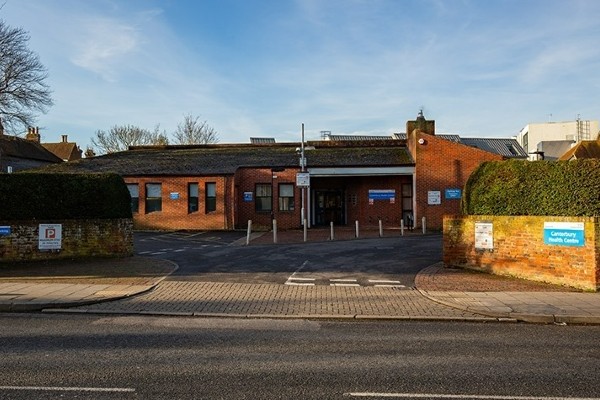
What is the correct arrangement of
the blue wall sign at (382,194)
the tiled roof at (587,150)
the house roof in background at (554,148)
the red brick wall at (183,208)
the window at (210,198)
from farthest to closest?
the house roof in background at (554,148), the tiled roof at (587,150), the blue wall sign at (382,194), the window at (210,198), the red brick wall at (183,208)

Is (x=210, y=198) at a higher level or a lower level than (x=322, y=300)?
higher

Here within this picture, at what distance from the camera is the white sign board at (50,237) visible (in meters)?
14.9

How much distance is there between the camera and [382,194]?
31078 mm

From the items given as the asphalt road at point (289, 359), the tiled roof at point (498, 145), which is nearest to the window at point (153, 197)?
the asphalt road at point (289, 359)

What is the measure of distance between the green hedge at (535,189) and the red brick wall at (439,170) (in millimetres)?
14109

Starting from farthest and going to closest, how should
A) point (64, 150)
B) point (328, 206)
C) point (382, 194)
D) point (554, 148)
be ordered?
1. point (64, 150)
2. point (554, 148)
3. point (328, 206)
4. point (382, 194)

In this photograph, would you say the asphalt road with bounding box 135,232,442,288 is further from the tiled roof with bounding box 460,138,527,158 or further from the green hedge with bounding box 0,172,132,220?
the tiled roof with bounding box 460,138,527,158

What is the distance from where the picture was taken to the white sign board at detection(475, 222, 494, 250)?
549 inches

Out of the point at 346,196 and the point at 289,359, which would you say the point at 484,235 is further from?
the point at 346,196

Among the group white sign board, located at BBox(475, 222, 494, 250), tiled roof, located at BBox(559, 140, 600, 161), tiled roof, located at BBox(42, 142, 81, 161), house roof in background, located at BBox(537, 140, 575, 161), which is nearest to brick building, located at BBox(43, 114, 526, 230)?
tiled roof, located at BBox(559, 140, 600, 161)

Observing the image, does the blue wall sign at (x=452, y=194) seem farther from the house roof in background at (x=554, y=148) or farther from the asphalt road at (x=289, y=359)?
the house roof in background at (x=554, y=148)

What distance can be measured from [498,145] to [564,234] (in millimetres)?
37484

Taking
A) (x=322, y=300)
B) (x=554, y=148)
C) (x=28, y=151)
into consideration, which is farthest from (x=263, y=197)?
(x=554, y=148)

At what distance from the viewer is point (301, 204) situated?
2969 centimetres
